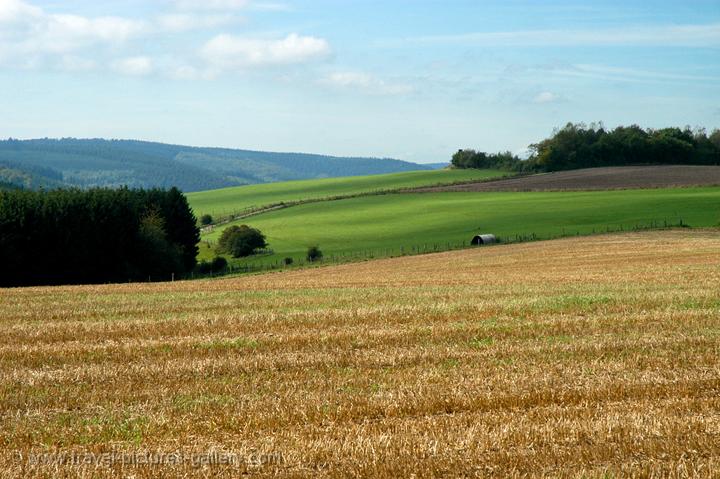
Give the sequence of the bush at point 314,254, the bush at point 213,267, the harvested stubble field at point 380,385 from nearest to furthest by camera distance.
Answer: the harvested stubble field at point 380,385, the bush at point 314,254, the bush at point 213,267

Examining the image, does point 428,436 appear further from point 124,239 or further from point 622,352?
point 124,239

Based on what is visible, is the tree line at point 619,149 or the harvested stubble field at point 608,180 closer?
the harvested stubble field at point 608,180

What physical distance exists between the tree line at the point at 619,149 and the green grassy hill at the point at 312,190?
310 inches

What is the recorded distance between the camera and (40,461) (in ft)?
29.0

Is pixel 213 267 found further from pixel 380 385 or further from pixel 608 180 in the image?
pixel 380 385

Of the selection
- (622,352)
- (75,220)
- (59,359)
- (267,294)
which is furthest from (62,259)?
(622,352)

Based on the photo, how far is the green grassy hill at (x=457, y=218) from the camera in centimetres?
8300

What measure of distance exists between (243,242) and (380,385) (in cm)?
8173

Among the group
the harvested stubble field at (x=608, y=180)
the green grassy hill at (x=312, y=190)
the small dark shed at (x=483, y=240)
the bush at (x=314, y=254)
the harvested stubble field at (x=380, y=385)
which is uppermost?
the green grassy hill at (x=312, y=190)

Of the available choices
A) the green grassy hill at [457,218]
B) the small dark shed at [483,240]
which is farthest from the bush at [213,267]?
the small dark shed at [483,240]

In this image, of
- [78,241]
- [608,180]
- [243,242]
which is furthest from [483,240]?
[608,180]

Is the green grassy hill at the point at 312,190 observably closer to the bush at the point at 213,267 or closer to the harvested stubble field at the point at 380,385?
the bush at the point at 213,267

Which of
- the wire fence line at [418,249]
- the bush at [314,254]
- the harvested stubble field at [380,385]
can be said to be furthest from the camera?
the bush at [314,254]

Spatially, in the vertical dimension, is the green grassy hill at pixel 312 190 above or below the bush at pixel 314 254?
above
